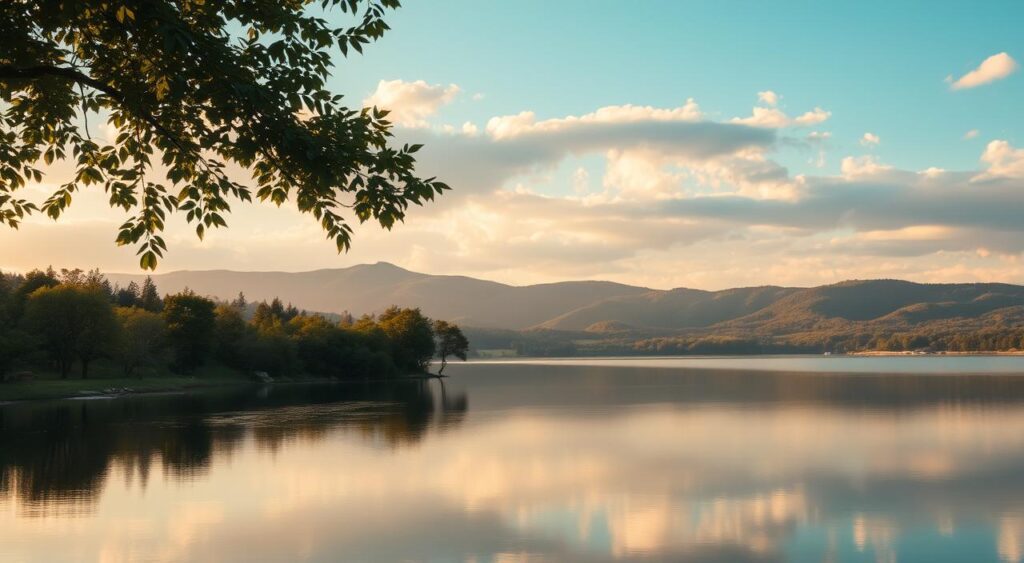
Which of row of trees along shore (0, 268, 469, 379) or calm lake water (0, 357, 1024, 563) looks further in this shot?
row of trees along shore (0, 268, 469, 379)

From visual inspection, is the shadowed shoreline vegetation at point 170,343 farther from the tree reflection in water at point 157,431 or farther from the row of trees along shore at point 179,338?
the tree reflection in water at point 157,431

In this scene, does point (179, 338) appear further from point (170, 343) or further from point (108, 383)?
point (108, 383)

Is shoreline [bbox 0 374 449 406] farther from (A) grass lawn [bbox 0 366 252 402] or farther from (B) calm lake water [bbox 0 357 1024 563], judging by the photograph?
(B) calm lake water [bbox 0 357 1024 563]

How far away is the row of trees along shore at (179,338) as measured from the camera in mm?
102875

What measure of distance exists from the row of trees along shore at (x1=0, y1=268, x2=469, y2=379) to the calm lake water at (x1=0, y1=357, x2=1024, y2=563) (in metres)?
39.8

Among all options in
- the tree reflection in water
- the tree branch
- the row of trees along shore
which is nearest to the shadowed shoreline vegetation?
the row of trees along shore

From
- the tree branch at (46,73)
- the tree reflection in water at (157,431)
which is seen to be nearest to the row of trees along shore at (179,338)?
the tree reflection in water at (157,431)

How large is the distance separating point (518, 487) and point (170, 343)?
10402 centimetres

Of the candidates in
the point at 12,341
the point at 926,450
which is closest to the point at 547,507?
the point at 926,450

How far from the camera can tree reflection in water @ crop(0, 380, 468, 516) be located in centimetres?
3403

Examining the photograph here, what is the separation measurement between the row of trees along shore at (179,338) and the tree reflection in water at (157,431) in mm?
15786

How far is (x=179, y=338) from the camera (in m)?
124

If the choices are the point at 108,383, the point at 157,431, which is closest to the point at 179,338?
the point at 108,383

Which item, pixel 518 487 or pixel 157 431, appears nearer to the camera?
pixel 518 487
